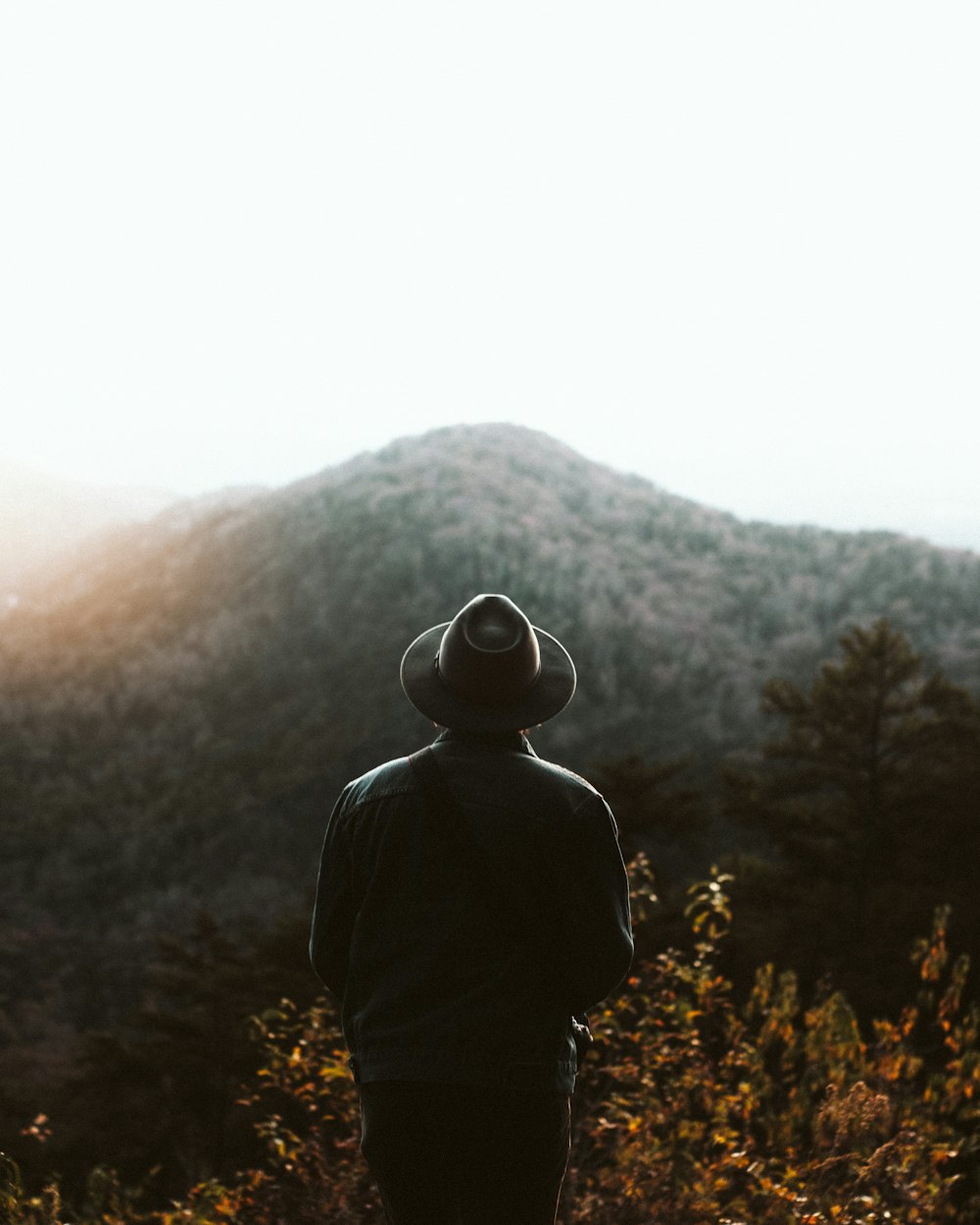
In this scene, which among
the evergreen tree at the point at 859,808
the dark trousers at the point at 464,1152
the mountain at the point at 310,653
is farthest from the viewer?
the mountain at the point at 310,653

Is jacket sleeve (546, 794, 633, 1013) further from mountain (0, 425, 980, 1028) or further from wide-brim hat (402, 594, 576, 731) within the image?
mountain (0, 425, 980, 1028)

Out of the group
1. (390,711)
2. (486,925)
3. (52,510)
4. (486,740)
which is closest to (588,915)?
(486,925)

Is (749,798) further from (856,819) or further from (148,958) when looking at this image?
(148,958)

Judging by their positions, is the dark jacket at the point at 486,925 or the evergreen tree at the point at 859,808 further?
the evergreen tree at the point at 859,808

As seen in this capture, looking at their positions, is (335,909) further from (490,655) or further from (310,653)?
(310,653)

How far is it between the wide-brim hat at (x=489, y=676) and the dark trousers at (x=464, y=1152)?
2.37ft

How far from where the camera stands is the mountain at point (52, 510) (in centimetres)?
7200

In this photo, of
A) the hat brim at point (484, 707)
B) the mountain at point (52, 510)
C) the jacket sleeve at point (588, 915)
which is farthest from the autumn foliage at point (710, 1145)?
the mountain at point (52, 510)

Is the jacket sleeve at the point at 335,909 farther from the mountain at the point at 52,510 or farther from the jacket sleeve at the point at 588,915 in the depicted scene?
the mountain at the point at 52,510

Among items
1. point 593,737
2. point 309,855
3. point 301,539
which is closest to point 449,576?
point 301,539

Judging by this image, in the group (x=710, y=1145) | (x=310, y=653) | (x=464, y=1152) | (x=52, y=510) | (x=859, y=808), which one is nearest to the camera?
(x=464, y=1152)

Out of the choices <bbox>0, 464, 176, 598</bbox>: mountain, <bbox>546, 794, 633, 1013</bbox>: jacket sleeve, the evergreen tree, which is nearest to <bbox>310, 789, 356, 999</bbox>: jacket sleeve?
<bbox>546, 794, 633, 1013</bbox>: jacket sleeve

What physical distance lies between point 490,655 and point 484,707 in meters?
0.12

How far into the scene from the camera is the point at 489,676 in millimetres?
2078
